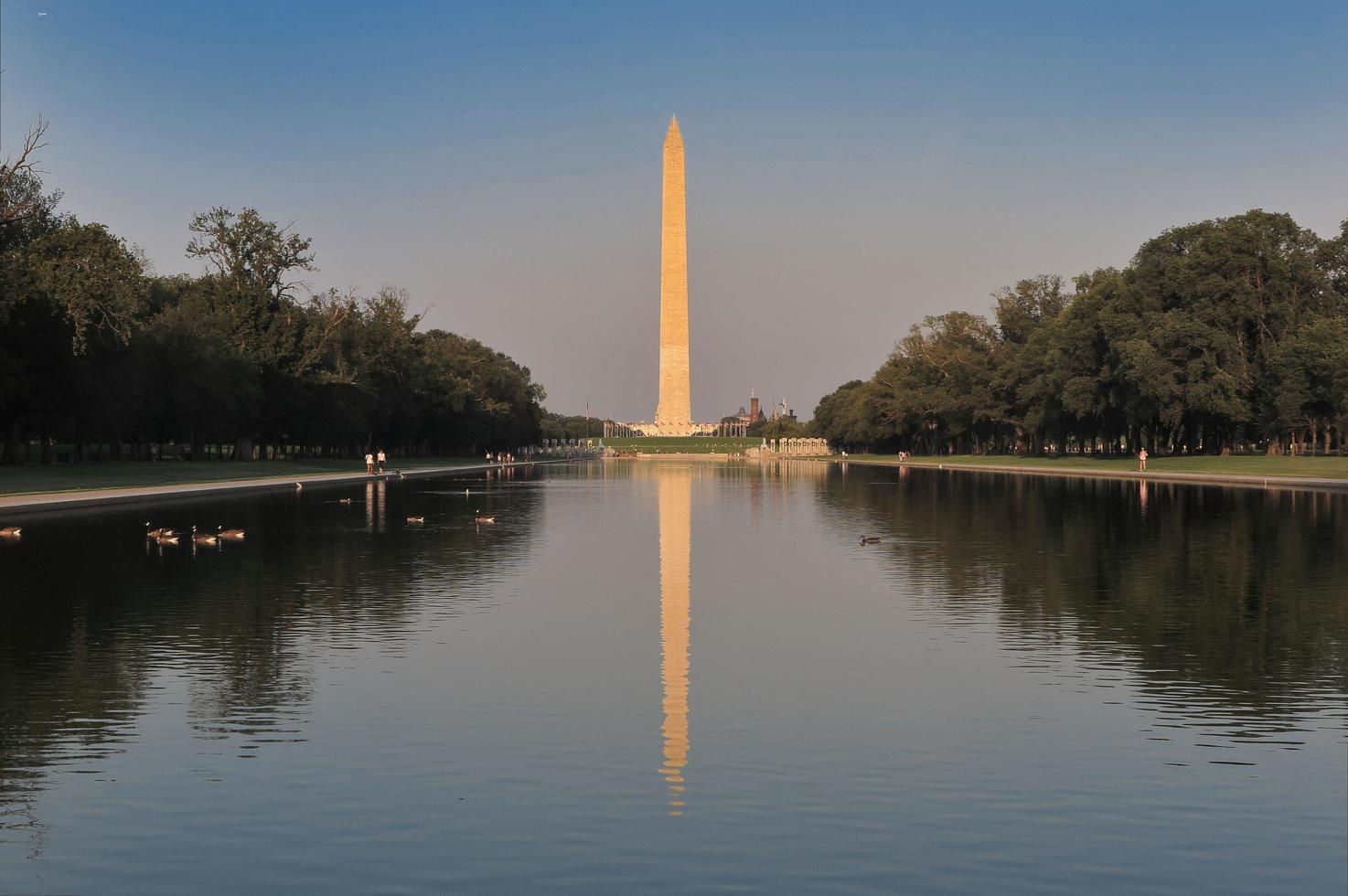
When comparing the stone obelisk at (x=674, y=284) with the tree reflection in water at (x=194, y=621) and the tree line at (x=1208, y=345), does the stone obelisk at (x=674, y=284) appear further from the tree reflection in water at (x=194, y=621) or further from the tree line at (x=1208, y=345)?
the tree reflection in water at (x=194, y=621)

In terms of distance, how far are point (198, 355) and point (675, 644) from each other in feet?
218

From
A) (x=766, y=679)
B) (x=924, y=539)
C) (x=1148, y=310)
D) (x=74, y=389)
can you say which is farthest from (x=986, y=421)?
(x=766, y=679)

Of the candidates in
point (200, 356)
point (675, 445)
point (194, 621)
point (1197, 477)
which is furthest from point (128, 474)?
point (675, 445)

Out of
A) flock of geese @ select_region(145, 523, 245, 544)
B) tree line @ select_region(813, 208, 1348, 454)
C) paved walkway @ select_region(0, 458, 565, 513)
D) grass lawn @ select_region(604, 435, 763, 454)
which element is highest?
tree line @ select_region(813, 208, 1348, 454)

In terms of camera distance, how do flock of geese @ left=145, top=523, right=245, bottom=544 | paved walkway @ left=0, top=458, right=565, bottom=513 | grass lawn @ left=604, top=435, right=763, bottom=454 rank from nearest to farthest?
1. flock of geese @ left=145, top=523, right=245, bottom=544
2. paved walkway @ left=0, top=458, right=565, bottom=513
3. grass lawn @ left=604, top=435, right=763, bottom=454

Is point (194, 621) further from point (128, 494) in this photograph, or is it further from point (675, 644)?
point (128, 494)

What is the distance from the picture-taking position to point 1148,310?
282ft

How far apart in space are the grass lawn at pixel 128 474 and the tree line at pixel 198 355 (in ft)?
10.4

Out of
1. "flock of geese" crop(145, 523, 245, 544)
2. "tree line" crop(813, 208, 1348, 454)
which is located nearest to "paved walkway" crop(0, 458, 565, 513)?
"flock of geese" crop(145, 523, 245, 544)

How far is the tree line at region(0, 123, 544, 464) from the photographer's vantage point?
5391cm

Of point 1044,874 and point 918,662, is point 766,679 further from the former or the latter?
point 1044,874

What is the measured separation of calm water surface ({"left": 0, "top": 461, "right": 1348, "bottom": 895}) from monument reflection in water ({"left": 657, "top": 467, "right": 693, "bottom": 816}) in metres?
0.07

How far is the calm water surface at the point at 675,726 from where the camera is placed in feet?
24.6

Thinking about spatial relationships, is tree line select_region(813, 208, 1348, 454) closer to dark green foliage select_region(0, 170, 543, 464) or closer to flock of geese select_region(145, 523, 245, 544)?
dark green foliage select_region(0, 170, 543, 464)
